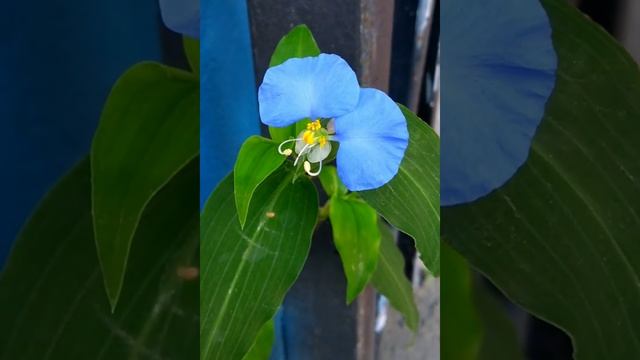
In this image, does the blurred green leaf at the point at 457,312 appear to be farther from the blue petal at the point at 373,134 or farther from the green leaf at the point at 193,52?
the green leaf at the point at 193,52

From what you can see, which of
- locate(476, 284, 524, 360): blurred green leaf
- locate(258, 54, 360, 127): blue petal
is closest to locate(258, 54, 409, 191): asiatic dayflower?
locate(258, 54, 360, 127): blue petal

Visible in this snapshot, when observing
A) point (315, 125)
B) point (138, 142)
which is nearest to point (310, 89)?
point (315, 125)

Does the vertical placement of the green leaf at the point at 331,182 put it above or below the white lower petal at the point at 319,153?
below

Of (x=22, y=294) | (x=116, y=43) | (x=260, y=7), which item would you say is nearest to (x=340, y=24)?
(x=260, y=7)

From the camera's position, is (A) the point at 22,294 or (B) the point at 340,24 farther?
(A) the point at 22,294

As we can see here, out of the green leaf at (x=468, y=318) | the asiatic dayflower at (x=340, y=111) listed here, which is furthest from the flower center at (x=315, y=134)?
the green leaf at (x=468, y=318)

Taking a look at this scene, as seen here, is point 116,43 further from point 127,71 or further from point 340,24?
point 340,24
